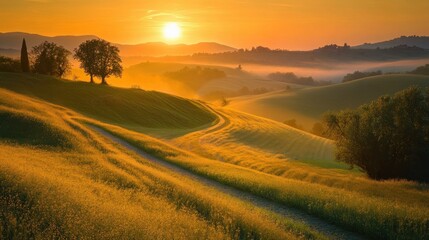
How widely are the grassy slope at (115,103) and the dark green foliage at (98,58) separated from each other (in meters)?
4.94

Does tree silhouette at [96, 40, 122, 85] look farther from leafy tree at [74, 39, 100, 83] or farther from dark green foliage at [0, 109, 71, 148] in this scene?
dark green foliage at [0, 109, 71, 148]

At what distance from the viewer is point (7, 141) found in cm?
2938

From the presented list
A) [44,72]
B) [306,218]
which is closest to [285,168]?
[306,218]

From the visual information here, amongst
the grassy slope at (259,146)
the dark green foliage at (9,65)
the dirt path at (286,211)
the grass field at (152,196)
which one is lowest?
the grassy slope at (259,146)

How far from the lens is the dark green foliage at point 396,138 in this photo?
36.4 metres

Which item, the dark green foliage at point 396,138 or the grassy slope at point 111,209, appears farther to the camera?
the dark green foliage at point 396,138

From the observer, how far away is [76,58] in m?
89.4

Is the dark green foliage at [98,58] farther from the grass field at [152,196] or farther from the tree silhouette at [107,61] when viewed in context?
the grass field at [152,196]

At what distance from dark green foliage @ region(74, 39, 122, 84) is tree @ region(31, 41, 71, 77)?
6.21 metres

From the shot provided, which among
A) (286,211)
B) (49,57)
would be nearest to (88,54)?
(49,57)

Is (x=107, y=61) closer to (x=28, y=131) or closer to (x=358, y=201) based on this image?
(x=28, y=131)

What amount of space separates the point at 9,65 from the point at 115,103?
3308 cm

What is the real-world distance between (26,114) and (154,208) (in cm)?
2883

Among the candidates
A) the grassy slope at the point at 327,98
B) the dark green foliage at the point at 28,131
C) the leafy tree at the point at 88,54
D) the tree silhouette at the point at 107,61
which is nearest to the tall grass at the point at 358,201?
the dark green foliage at the point at 28,131
